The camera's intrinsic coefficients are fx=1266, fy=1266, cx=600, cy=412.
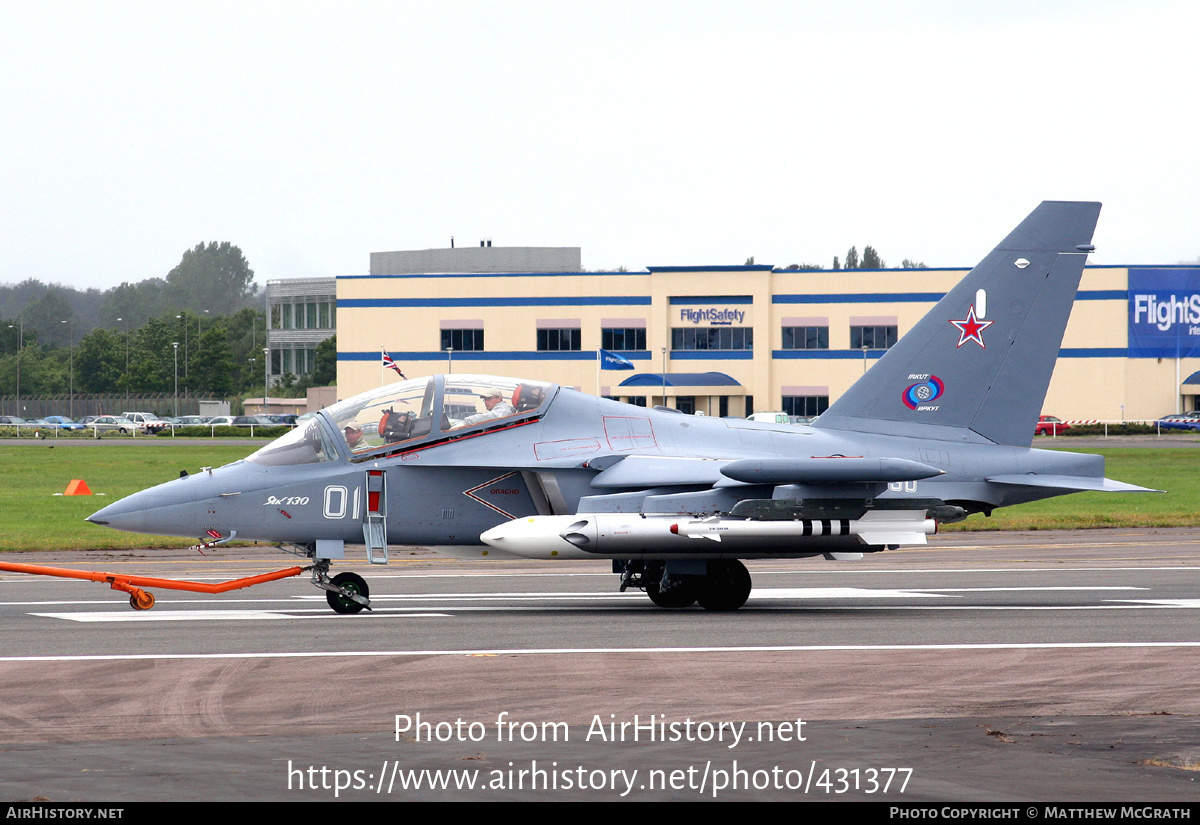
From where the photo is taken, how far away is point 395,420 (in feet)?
50.4

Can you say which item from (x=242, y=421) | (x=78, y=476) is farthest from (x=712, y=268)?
(x=78, y=476)

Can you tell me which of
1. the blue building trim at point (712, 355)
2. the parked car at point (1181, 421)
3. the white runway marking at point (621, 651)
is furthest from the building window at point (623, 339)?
the white runway marking at point (621, 651)

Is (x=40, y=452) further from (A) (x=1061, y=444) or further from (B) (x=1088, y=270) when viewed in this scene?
(B) (x=1088, y=270)

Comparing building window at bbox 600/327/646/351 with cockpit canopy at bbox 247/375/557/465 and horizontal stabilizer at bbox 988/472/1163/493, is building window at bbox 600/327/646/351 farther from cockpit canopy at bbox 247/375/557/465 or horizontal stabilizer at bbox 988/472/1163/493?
cockpit canopy at bbox 247/375/557/465

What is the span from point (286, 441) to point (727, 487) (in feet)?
17.8

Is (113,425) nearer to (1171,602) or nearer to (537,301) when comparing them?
(537,301)

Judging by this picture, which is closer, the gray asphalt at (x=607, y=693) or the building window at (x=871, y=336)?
the gray asphalt at (x=607, y=693)

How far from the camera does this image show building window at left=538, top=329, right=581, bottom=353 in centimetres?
9312

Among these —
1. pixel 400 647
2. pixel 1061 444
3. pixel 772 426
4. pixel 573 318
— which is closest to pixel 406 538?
pixel 400 647

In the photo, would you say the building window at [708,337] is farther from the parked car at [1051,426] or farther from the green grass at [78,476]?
the green grass at [78,476]

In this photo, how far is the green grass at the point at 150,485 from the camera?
26156 millimetres

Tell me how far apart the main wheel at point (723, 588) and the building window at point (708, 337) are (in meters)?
78.6

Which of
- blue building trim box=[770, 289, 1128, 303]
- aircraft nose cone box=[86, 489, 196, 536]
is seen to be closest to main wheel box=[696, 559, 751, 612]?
aircraft nose cone box=[86, 489, 196, 536]
